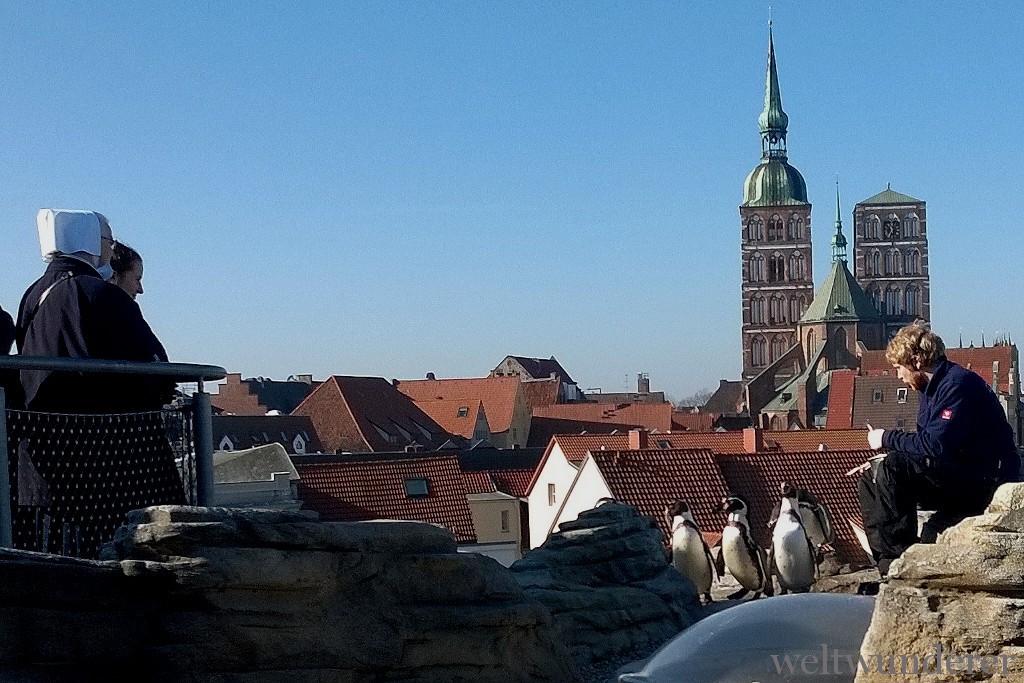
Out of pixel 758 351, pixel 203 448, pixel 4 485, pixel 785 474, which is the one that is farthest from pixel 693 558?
pixel 758 351

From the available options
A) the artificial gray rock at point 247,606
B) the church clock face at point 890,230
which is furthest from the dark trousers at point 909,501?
the church clock face at point 890,230

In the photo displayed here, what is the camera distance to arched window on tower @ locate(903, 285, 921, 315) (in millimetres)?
134250

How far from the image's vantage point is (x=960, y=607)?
4.95 meters

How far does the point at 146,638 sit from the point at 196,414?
132 cm

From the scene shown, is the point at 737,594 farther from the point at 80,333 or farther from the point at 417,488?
the point at 417,488

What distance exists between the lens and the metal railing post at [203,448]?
21.3ft

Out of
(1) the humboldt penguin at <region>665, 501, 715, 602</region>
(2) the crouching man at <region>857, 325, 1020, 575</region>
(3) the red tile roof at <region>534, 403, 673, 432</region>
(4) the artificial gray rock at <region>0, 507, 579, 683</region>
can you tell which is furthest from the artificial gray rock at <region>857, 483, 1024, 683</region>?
(3) the red tile roof at <region>534, 403, 673, 432</region>

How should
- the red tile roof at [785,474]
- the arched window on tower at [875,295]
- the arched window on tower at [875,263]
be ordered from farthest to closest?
the arched window on tower at [875,263]
the arched window on tower at [875,295]
the red tile roof at [785,474]

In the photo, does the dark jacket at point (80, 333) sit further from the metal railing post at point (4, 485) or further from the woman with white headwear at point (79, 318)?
the metal railing post at point (4, 485)

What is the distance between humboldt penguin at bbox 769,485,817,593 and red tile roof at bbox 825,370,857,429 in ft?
243

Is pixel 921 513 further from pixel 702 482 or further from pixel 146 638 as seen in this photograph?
Result: pixel 702 482

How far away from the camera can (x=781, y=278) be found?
133750 mm

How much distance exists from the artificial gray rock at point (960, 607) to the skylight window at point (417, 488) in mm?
30526

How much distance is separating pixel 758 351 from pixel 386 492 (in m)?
101
